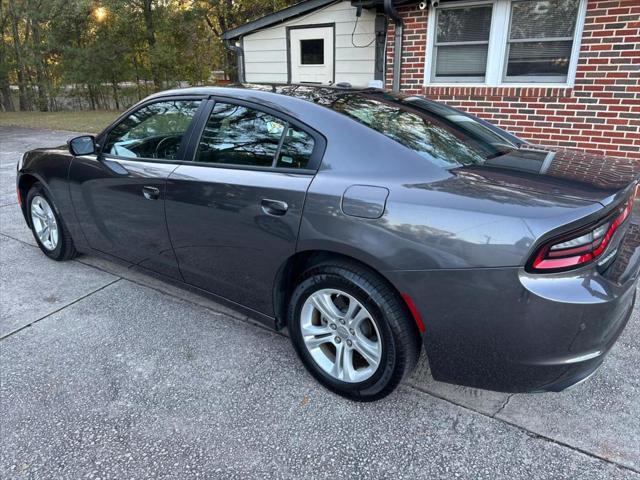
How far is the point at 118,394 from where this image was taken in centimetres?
240

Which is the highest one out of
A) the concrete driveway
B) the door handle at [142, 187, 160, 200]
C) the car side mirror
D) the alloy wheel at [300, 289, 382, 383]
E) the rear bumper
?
the car side mirror

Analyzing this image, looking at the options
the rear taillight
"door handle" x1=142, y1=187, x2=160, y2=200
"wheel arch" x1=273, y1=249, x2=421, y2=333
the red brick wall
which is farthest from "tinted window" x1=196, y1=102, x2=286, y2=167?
the red brick wall

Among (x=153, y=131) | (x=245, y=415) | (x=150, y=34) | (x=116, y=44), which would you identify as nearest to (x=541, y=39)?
(x=153, y=131)

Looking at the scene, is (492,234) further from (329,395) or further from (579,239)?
(329,395)

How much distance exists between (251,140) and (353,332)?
1.16 metres

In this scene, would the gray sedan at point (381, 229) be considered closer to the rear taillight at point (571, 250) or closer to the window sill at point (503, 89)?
the rear taillight at point (571, 250)

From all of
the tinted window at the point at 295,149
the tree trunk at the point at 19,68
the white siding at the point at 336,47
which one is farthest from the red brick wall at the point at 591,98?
the tree trunk at the point at 19,68

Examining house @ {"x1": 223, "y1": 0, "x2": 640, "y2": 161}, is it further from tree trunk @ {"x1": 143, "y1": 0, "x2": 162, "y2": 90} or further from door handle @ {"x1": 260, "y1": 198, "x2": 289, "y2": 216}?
tree trunk @ {"x1": 143, "y1": 0, "x2": 162, "y2": 90}

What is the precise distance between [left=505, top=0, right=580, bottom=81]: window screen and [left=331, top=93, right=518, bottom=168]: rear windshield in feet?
11.5

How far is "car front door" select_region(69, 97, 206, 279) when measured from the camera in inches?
113

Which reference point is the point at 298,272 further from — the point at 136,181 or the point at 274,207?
the point at 136,181

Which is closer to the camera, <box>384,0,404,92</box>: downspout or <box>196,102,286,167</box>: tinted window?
<box>196,102,286,167</box>: tinted window

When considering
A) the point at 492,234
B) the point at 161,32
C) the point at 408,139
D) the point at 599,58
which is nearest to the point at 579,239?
the point at 492,234

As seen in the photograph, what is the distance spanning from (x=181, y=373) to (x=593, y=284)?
2.06 meters
